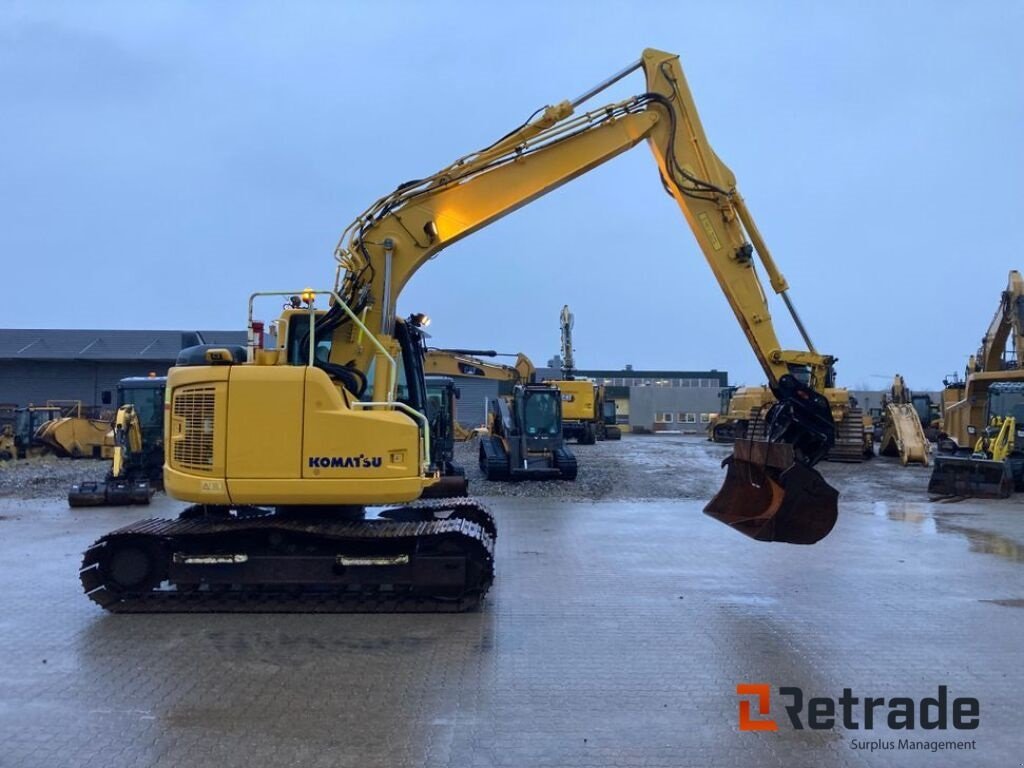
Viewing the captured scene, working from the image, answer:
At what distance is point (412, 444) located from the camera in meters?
7.48

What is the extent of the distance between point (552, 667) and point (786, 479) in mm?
3147

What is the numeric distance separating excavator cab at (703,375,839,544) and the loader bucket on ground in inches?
433

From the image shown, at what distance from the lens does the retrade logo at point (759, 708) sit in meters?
5.08

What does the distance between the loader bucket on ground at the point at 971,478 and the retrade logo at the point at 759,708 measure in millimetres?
14126

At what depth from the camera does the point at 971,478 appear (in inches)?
701

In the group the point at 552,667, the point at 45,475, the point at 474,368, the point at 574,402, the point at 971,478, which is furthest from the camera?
the point at 574,402

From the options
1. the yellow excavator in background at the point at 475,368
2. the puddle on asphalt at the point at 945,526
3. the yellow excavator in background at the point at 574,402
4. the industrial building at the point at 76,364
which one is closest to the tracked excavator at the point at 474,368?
the yellow excavator in background at the point at 475,368

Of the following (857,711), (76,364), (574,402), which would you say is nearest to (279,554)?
(857,711)

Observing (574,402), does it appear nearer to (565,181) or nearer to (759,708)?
(565,181)

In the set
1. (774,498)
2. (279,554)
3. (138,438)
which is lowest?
(279,554)

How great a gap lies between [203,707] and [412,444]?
2829mm

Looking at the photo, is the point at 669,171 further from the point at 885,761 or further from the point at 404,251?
the point at 885,761

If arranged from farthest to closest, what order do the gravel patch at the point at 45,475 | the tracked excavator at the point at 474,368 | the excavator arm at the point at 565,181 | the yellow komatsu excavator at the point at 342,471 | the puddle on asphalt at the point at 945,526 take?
the tracked excavator at the point at 474,368 → the gravel patch at the point at 45,475 → the puddle on asphalt at the point at 945,526 → the excavator arm at the point at 565,181 → the yellow komatsu excavator at the point at 342,471

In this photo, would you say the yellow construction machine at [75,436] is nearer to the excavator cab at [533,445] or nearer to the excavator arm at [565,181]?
the excavator cab at [533,445]
